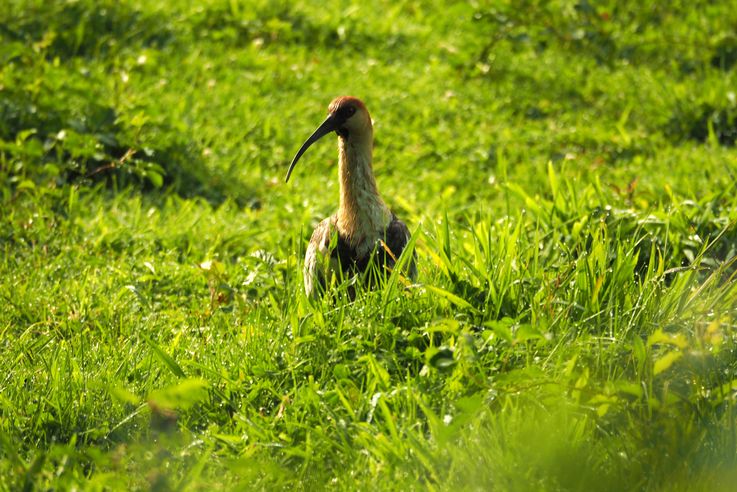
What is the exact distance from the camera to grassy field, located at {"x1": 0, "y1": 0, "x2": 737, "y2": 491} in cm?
308

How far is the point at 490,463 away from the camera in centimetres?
298

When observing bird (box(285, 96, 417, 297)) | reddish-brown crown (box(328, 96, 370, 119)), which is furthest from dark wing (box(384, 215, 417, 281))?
reddish-brown crown (box(328, 96, 370, 119))

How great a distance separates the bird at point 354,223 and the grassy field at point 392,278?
167 millimetres

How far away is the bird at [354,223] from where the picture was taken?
13.8 ft

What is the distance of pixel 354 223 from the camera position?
4234 millimetres

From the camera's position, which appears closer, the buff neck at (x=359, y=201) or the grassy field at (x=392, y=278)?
the grassy field at (x=392, y=278)

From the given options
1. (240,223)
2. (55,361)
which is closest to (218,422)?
(55,361)

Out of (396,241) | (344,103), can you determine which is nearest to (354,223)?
(396,241)

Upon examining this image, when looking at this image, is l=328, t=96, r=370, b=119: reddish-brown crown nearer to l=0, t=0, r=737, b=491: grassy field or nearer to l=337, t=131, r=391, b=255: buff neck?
l=337, t=131, r=391, b=255: buff neck

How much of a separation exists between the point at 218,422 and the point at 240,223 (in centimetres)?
240

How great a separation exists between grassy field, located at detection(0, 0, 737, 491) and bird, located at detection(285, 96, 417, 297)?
0.17 meters

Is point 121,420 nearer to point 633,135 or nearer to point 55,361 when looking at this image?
point 55,361

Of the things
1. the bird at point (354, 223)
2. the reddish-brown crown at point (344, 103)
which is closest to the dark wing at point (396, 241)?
the bird at point (354, 223)

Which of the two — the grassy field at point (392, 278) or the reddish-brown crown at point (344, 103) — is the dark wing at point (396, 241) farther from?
the reddish-brown crown at point (344, 103)
